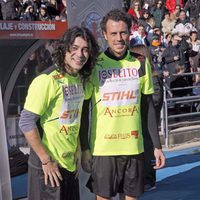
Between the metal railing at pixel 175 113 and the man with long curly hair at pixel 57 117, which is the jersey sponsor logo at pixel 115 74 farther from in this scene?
the metal railing at pixel 175 113

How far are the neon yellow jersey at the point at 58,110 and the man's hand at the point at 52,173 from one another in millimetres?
77

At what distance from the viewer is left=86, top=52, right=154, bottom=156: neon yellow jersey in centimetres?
405

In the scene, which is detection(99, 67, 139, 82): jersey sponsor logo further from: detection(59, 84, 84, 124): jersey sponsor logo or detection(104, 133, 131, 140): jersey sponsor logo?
detection(104, 133, 131, 140): jersey sponsor logo

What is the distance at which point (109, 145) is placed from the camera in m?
4.08

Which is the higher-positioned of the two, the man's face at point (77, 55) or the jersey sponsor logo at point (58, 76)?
the man's face at point (77, 55)

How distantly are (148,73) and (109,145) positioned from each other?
24.5 inches

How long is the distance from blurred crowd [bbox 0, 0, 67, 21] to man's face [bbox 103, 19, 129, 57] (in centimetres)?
723

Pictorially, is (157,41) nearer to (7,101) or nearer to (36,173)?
(7,101)

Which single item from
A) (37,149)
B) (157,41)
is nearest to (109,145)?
(37,149)

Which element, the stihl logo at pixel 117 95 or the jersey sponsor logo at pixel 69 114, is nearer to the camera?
the jersey sponsor logo at pixel 69 114

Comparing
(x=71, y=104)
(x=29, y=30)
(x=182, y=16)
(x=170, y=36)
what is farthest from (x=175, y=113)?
(x=71, y=104)

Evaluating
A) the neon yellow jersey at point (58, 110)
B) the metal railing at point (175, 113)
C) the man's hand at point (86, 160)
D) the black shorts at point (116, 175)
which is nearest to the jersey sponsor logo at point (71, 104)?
the neon yellow jersey at point (58, 110)

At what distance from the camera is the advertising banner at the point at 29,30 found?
18.5ft

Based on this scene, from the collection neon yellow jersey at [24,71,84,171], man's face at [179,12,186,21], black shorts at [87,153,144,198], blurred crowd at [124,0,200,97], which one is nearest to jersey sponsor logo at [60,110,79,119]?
neon yellow jersey at [24,71,84,171]
